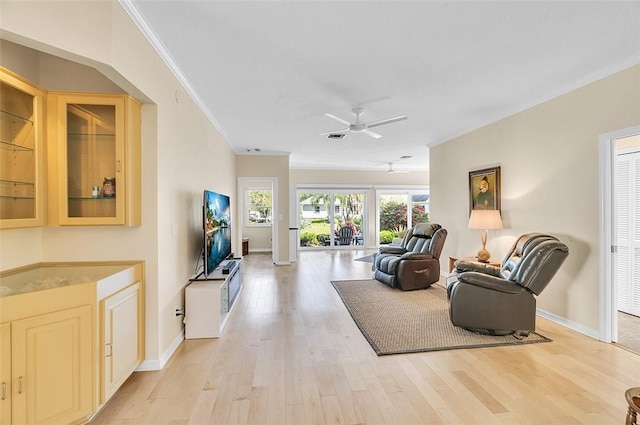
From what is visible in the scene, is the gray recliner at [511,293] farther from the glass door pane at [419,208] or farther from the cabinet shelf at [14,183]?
the glass door pane at [419,208]

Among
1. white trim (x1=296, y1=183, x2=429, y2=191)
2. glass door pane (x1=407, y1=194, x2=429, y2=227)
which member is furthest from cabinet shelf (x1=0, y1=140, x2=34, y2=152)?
glass door pane (x1=407, y1=194, x2=429, y2=227)

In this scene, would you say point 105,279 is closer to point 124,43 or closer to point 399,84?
point 124,43

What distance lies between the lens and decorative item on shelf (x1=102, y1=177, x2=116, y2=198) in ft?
7.65

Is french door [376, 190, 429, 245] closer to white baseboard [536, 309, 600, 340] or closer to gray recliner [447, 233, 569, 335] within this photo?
white baseboard [536, 309, 600, 340]

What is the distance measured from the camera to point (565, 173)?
3424 mm

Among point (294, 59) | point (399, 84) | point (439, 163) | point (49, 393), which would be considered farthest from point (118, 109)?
point (439, 163)

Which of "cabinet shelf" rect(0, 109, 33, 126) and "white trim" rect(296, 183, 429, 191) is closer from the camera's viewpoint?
"cabinet shelf" rect(0, 109, 33, 126)

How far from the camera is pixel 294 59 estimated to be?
2723 mm

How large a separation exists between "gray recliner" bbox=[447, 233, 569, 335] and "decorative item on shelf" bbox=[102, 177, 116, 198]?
3.28 m

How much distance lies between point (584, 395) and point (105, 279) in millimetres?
3344

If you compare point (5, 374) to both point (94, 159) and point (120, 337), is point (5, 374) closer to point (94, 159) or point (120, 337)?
point (120, 337)

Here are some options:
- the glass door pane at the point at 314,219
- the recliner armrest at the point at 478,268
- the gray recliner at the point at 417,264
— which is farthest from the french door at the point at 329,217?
the recliner armrest at the point at 478,268

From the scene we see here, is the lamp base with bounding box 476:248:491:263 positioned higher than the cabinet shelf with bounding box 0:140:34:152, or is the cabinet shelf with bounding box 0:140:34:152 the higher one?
the cabinet shelf with bounding box 0:140:34:152

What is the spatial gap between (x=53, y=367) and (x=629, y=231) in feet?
18.5
